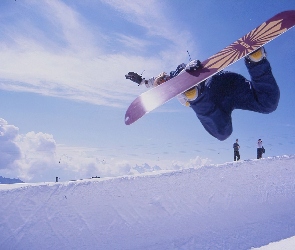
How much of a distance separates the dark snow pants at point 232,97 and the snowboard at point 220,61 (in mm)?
227

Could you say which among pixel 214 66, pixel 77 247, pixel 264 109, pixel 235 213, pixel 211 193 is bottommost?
pixel 77 247

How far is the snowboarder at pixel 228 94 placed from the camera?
10.9ft

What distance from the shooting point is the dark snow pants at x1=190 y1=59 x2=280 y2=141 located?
11.1 feet

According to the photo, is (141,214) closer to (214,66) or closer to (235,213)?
(235,213)

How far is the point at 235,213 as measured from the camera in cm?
602

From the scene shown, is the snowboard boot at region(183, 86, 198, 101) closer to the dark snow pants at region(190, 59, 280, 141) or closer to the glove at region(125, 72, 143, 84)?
the dark snow pants at region(190, 59, 280, 141)

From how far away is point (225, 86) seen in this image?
4008mm

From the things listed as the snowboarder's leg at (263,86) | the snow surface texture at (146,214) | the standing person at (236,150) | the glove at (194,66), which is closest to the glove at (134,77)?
the glove at (194,66)

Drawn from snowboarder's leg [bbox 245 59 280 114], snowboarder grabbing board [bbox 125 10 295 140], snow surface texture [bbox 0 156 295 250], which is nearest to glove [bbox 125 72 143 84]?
snowboarder grabbing board [bbox 125 10 295 140]

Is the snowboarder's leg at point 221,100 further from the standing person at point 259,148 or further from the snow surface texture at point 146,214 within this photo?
the standing person at point 259,148

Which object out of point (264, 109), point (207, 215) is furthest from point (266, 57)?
point (207, 215)

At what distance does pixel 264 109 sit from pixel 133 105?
6.50 feet

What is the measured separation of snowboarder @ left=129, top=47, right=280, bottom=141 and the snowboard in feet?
0.35

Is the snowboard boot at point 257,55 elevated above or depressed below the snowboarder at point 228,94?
above
